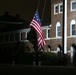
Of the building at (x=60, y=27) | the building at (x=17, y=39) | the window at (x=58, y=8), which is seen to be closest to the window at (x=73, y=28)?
the building at (x=60, y=27)

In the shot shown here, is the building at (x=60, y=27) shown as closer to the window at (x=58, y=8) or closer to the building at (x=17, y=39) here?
the window at (x=58, y=8)

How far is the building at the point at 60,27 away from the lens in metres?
61.8

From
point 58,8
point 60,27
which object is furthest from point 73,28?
point 58,8

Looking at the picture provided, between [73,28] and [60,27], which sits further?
[60,27]

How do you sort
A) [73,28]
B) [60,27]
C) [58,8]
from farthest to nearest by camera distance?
1. [58,8]
2. [60,27]
3. [73,28]

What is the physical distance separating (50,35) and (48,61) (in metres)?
19.3

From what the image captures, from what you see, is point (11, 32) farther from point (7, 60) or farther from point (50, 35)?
point (7, 60)

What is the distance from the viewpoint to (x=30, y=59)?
53.4m

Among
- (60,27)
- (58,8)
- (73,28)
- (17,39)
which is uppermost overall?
(58,8)

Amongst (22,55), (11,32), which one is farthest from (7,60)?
(11,32)

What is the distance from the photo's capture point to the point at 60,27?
6500cm

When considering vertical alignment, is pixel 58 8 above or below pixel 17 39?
above

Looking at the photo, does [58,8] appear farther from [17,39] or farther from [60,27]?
[17,39]

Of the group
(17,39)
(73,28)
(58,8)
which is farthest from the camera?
(17,39)
